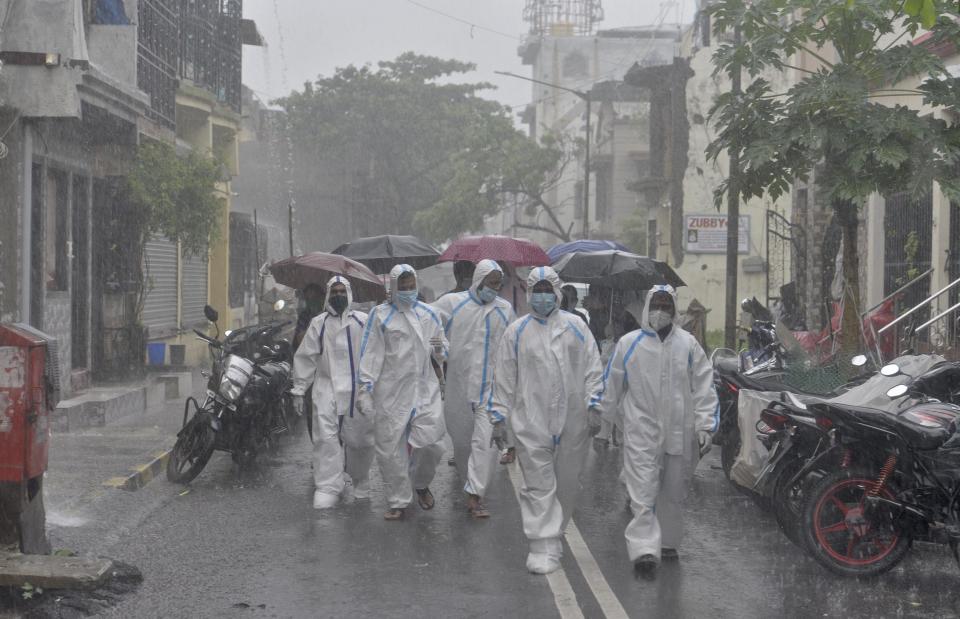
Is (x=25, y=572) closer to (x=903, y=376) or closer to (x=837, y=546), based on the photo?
(x=837, y=546)

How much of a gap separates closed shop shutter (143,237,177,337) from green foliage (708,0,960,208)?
1209cm

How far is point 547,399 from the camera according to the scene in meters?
7.48

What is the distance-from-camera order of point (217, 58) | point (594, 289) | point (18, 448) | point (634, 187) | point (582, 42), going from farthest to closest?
point (582, 42) → point (634, 187) → point (217, 58) → point (594, 289) → point (18, 448)

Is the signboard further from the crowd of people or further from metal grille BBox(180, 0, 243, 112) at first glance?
the crowd of people

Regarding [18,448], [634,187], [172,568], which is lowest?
[172,568]

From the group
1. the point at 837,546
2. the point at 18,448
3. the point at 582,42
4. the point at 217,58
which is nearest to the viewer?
the point at 18,448

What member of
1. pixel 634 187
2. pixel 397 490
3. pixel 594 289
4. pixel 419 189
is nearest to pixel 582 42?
pixel 419 189

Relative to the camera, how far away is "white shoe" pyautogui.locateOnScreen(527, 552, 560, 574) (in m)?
6.94

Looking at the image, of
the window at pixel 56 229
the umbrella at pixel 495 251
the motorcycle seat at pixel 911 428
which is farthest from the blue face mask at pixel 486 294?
the window at pixel 56 229

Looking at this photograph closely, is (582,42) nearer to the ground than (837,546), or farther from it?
farther from it

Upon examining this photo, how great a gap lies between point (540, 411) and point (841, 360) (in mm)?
5171

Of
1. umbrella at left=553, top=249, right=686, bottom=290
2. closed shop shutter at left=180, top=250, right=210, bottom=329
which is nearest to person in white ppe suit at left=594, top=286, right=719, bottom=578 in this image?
umbrella at left=553, top=249, right=686, bottom=290

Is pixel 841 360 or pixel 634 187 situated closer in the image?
pixel 841 360

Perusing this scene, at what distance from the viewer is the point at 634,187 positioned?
36906 millimetres
